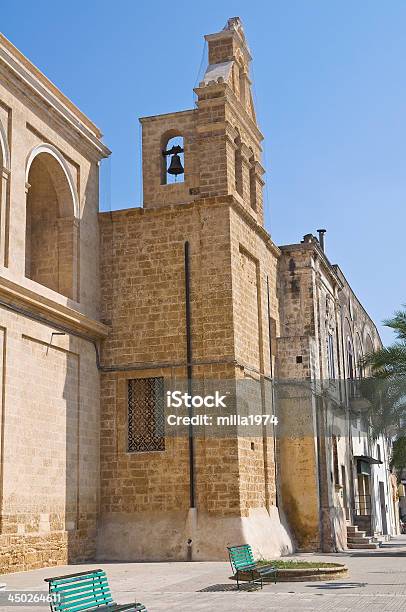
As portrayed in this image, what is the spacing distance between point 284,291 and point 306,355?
2.04m

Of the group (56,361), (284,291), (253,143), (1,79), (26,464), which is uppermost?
(253,143)

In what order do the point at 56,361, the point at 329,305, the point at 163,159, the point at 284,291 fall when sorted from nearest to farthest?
the point at 56,361 < the point at 163,159 < the point at 284,291 < the point at 329,305

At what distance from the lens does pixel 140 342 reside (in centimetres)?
1634

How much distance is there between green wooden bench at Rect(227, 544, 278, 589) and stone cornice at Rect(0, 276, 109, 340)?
5.30m

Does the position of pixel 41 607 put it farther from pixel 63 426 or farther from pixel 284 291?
pixel 284 291

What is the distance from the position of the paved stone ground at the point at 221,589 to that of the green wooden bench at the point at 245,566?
0.62 feet

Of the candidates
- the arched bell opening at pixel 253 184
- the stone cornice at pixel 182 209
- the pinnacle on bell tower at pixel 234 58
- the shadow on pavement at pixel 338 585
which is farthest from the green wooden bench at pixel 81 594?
the pinnacle on bell tower at pixel 234 58

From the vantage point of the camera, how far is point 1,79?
13805mm

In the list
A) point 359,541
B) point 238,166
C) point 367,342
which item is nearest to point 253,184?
point 238,166

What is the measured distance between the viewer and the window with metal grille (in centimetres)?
1598

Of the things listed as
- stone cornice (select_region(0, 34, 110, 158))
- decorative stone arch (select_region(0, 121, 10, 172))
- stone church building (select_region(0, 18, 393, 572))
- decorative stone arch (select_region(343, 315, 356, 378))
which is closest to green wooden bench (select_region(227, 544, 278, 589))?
stone church building (select_region(0, 18, 393, 572))

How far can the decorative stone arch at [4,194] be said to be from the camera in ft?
43.8

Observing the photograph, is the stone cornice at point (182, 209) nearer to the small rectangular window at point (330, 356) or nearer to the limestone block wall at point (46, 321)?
the limestone block wall at point (46, 321)

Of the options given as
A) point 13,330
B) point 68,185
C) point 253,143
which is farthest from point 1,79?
point 253,143
